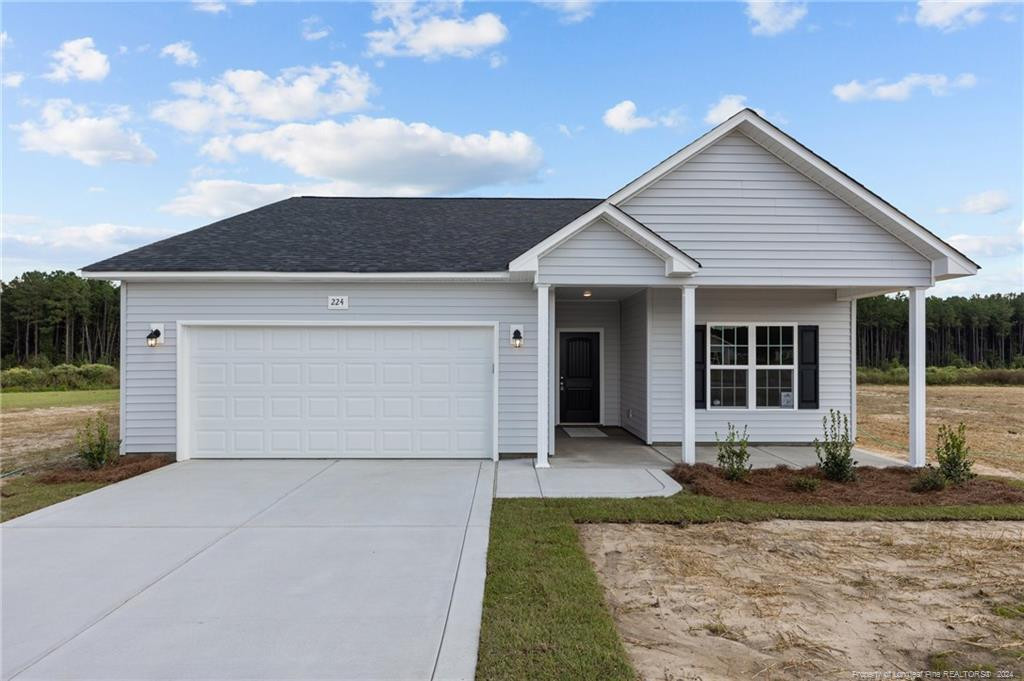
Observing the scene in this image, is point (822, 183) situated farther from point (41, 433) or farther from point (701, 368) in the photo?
point (41, 433)

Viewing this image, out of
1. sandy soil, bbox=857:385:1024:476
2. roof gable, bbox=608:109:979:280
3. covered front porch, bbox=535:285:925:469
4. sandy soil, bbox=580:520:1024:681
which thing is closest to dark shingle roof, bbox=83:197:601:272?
covered front porch, bbox=535:285:925:469

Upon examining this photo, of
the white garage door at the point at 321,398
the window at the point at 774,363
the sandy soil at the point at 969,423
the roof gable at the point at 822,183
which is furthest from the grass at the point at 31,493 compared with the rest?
the sandy soil at the point at 969,423

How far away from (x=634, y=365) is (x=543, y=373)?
3470mm

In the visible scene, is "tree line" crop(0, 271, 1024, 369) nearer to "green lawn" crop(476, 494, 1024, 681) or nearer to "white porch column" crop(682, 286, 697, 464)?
"white porch column" crop(682, 286, 697, 464)

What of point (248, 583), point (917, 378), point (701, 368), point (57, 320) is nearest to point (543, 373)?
point (701, 368)

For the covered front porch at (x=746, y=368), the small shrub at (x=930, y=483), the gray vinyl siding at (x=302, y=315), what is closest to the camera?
the small shrub at (x=930, y=483)

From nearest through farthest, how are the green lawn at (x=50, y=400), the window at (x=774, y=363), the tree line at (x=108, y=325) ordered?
1. the window at (x=774, y=363)
2. the green lawn at (x=50, y=400)
3. the tree line at (x=108, y=325)

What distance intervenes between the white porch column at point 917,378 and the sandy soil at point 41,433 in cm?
1379

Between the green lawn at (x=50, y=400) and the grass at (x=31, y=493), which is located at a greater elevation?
the grass at (x=31, y=493)

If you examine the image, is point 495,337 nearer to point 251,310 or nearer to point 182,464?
point 251,310

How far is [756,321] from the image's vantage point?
10.4m

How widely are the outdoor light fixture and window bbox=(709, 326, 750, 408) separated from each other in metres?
3.89

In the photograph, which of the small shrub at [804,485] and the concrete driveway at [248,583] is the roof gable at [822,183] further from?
the concrete driveway at [248,583]

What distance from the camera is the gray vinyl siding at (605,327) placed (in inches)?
492
